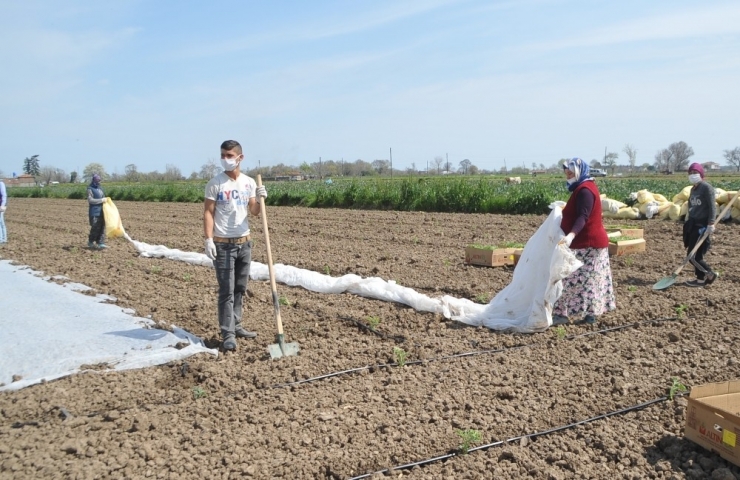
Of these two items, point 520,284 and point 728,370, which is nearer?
point 728,370

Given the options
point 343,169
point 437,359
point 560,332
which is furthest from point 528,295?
point 343,169

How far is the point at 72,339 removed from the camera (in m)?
5.85

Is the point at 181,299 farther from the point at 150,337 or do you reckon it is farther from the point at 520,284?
the point at 520,284

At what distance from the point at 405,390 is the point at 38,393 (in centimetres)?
280

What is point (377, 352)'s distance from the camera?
530 cm

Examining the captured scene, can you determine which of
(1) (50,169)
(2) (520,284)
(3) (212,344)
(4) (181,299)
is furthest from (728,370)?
(1) (50,169)

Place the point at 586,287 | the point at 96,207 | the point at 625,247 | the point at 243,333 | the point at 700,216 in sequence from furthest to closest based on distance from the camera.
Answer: the point at 96,207 < the point at 625,247 < the point at 700,216 < the point at 586,287 < the point at 243,333

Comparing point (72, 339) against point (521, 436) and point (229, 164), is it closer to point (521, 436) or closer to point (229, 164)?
point (229, 164)

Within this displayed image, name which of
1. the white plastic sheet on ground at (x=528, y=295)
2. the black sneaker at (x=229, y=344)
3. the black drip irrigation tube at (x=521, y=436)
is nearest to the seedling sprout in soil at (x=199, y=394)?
the black sneaker at (x=229, y=344)

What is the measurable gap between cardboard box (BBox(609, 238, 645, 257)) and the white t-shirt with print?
6.72 metres

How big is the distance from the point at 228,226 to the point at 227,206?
181 mm

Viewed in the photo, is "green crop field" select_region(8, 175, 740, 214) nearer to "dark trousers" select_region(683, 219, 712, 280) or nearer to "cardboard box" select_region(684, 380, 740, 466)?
"dark trousers" select_region(683, 219, 712, 280)

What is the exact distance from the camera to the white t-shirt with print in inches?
212

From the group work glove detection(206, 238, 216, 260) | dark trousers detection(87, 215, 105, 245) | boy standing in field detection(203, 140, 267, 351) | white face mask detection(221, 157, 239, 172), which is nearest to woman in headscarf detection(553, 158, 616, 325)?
boy standing in field detection(203, 140, 267, 351)
